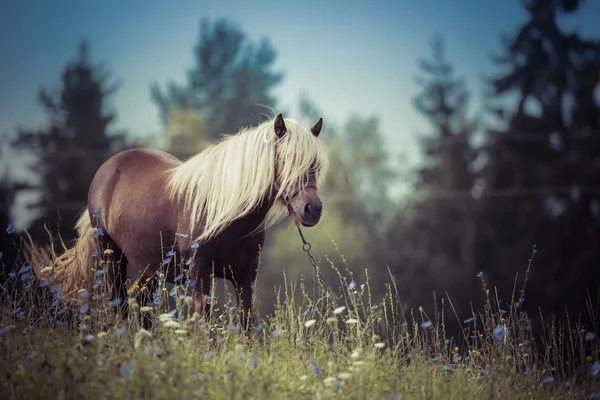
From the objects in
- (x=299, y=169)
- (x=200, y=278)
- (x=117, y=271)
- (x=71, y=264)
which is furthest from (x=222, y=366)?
(x=71, y=264)

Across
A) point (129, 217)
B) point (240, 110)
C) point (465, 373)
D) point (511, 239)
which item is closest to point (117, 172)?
point (129, 217)

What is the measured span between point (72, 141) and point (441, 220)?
19.3 m

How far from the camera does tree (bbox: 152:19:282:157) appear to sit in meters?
41.9

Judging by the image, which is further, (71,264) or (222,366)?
(71,264)

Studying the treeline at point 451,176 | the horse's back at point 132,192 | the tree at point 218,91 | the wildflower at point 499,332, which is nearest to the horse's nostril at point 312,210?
the horse's back at point 132,192

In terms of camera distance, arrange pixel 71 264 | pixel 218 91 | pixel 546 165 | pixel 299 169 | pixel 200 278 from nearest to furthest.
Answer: pixel 299 169
pixel 200 278
pixel 71 264
pixel 546 165
pixel 218 91

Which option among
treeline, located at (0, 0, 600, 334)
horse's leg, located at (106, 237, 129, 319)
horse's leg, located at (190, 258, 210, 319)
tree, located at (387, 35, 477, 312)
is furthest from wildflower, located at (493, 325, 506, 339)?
tree, located at (387, 35, 477, 312)

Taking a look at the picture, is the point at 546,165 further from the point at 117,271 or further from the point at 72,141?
the point at 117,271

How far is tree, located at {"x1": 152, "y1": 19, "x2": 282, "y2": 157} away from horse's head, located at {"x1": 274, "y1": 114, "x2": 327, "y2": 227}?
34.9m

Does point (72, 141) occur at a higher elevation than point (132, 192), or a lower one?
higher

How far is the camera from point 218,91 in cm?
4547

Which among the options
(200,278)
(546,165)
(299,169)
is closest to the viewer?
(299,169)

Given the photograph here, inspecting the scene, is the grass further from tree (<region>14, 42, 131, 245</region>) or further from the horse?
tree (<region>14, 42, 131, 245</region>)

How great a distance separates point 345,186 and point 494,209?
1275cm
